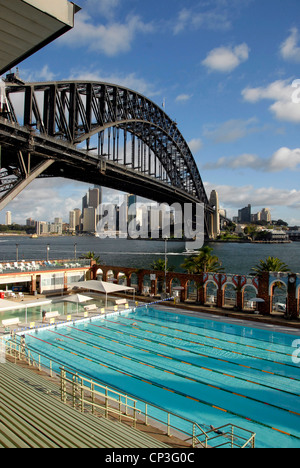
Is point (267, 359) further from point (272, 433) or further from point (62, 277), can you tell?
point (62, 277)

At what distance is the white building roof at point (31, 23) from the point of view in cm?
346

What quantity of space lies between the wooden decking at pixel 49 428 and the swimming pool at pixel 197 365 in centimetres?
541

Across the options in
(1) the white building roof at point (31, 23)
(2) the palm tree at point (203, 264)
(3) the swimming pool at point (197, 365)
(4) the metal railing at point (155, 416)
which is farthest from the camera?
(2) the palm tree at point (203, 264)

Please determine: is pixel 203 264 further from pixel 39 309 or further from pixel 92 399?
pixel 92 399

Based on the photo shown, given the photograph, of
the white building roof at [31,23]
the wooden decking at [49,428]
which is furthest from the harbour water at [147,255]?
the white building roof at [31,23]

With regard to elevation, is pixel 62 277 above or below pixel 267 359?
above

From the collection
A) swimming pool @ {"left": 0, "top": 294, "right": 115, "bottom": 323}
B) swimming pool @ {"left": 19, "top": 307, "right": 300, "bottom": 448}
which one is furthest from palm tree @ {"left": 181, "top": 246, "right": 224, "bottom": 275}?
swimming pool @ {"left": 0, "top": 294, "right": 115, "bottom": 323}

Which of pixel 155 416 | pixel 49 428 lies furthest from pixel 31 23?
pixel 155 416

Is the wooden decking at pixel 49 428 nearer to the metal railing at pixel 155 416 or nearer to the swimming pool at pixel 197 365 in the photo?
the metal railing at pixel 155 416

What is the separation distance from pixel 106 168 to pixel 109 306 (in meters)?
23.7

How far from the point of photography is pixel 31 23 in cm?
369

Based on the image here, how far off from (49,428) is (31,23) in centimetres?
597

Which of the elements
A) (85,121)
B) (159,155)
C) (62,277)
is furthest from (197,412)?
(159,155)

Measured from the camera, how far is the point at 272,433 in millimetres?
10305
